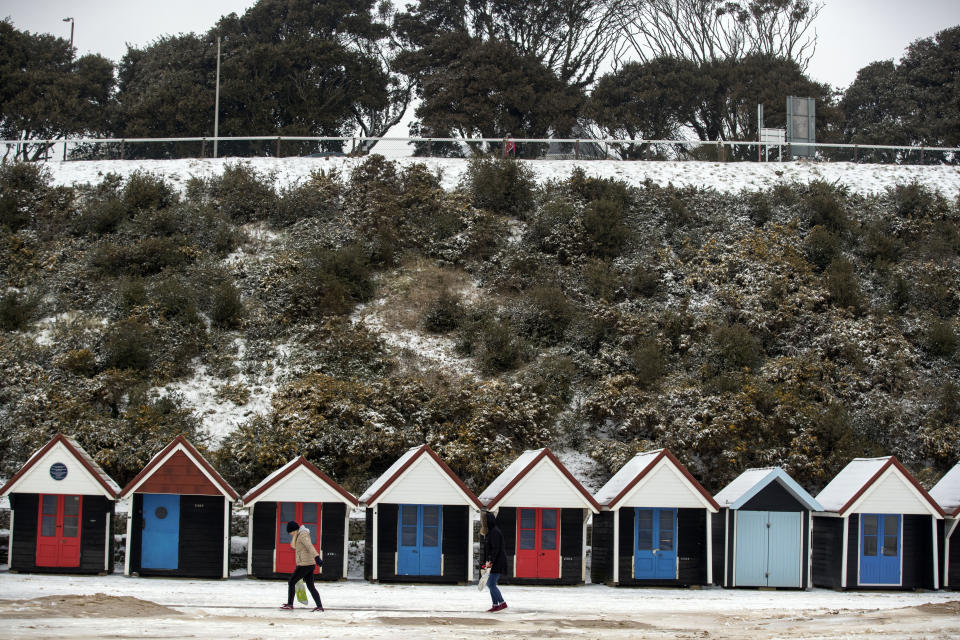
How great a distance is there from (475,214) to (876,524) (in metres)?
21.6

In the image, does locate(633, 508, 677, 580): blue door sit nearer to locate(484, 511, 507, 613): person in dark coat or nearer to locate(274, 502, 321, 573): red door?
locate(484, 511, 507, 613): person in dark coat

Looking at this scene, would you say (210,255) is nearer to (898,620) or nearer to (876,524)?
(876,524)

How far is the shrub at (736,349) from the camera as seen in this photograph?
31.1 meters

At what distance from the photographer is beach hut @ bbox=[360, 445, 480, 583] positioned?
20.9 metres

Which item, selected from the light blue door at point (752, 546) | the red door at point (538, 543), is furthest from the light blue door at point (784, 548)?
the red door at point (538, 543)

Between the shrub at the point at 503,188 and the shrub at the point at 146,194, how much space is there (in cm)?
1175

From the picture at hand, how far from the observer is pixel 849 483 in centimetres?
2198

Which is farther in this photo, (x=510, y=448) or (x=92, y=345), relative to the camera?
(x=92, y=345)

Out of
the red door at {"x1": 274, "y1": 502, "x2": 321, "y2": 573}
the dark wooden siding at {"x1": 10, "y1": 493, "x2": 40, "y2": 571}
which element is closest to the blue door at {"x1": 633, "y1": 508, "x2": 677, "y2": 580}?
the red door at {"x1": 274, "y1": 502, "x2": 321, "y2": 573}

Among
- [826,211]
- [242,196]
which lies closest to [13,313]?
[242,196]

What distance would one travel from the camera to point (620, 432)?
28.9 metres

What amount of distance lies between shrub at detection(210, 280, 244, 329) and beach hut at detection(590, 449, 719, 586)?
1606 cm

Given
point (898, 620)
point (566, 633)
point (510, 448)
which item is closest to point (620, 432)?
point (510, 448)

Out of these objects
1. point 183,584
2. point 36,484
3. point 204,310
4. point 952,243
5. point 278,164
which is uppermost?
point 278,164
